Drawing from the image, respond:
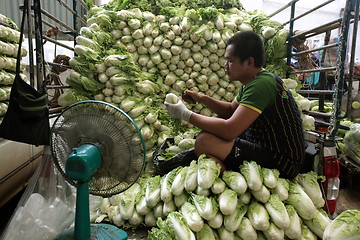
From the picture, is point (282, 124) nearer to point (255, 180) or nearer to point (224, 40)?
point (255, 180)

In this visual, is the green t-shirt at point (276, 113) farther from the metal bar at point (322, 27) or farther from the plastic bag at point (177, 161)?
the metal bar at point (322, 27)

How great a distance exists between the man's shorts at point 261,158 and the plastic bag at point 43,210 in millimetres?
1393

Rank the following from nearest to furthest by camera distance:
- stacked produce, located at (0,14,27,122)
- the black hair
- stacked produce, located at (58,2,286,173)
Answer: the black hair < stacked produce, located at (0,14,27,122) < stacked produce, located at (58,2,286,173)

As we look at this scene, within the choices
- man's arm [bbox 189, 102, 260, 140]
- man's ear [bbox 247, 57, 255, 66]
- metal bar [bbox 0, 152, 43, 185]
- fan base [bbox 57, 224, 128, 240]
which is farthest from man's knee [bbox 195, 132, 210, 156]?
metal bar [bbox 0, 152, 43, 185]

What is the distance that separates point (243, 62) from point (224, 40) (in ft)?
5.29

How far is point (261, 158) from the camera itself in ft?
7.63

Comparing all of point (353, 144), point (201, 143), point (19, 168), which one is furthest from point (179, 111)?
point (353, 144)

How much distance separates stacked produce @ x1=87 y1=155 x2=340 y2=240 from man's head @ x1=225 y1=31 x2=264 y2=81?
82 cm

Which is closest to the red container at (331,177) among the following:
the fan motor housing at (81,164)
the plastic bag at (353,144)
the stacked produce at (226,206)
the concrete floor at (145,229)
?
the stacked produce at (226,206)

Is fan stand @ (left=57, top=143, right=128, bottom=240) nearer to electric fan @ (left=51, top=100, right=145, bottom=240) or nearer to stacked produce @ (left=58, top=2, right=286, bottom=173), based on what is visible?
electric fan @ (left=51, top=100, right=145, bottom=240)

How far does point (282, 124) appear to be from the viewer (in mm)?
2260

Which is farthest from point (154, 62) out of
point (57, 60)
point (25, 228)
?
point (25, 228)

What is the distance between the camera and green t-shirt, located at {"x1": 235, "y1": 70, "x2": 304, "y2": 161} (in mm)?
2127

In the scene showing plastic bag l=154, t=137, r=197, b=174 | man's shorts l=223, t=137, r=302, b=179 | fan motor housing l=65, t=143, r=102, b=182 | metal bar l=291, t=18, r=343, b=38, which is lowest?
plastic bag l=154, t=137, r=197, b=174
